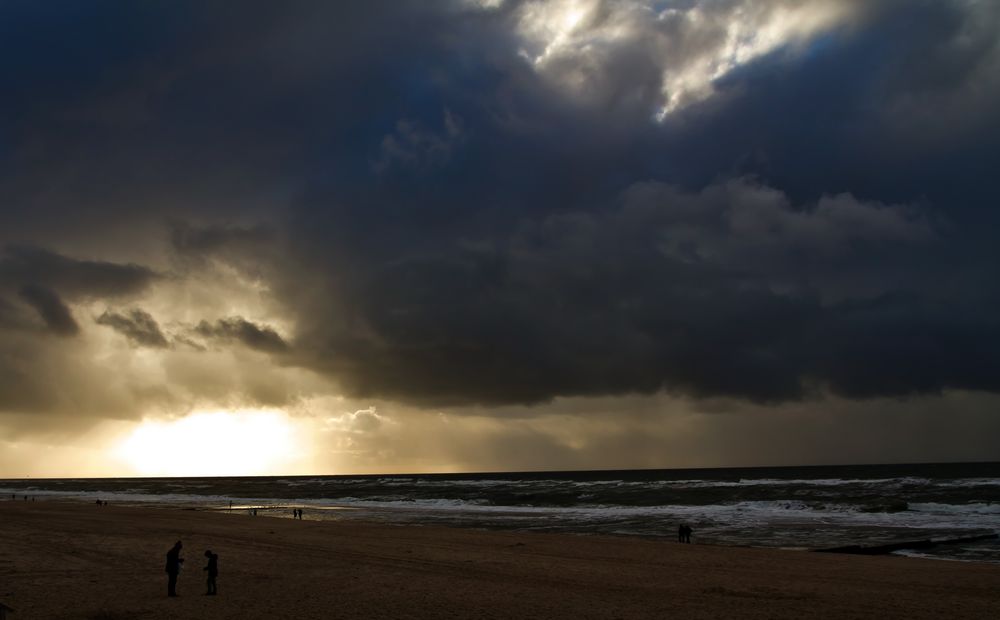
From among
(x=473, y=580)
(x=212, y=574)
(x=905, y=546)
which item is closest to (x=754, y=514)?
(x=905, y=546)

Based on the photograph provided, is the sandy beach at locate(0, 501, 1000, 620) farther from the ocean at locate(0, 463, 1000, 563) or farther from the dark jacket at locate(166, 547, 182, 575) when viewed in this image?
the ocean at locate(0, 463, 1000, 563)

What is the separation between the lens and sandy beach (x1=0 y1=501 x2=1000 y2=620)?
1805 cm

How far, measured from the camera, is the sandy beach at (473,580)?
18047 millimetres

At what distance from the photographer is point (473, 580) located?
74.2 ft

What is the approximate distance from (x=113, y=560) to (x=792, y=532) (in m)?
32.7

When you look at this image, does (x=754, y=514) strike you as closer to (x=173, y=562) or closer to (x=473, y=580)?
(x=473, y=580)

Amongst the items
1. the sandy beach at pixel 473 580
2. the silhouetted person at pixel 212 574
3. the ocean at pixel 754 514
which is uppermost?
the silhouetted person at pixel 212 574

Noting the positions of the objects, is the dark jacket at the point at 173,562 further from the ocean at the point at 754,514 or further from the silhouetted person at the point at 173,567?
the ocean at the point at 754,514

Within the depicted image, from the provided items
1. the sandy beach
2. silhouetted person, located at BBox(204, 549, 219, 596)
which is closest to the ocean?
the sandy beach

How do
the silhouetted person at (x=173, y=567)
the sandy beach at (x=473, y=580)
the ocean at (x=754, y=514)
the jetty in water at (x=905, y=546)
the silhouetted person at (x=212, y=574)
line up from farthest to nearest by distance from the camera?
the ocean at (x=754, y=514), the jetty in water at (x=905, y=546), the silhouetted person at (x=212, y=574), the silhouetted person at (x=173, y=567), the sandy beach at (x=473, y=580)

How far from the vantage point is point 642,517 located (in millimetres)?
51062

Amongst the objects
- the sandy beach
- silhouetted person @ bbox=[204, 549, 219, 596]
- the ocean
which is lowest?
the ocean

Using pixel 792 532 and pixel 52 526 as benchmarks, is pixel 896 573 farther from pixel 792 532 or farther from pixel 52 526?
pixel 52 526

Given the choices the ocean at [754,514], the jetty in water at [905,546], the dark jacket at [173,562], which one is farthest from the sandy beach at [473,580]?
the ocean at [754,514]
